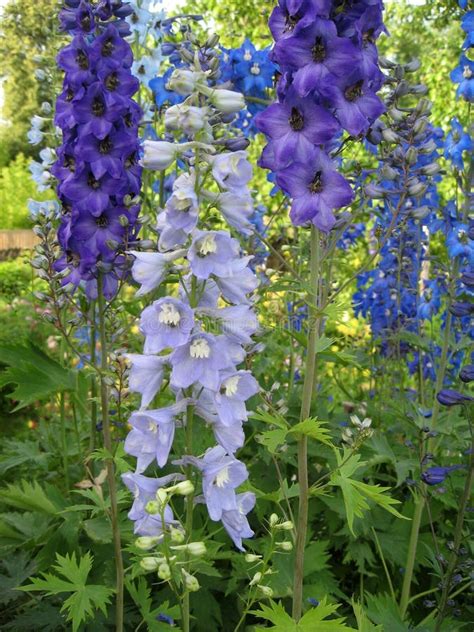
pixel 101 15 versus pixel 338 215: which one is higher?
pixel 101 15

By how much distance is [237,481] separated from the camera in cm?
159

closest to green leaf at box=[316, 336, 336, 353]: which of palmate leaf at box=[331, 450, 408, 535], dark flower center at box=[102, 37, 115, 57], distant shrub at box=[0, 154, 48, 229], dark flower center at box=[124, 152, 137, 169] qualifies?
palmate leaf at box=[331, 450, 408, 535]

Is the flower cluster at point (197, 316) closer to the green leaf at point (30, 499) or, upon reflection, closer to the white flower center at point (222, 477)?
the white flower center at point (222, 477)

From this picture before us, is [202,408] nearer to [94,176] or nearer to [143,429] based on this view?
[143,429]

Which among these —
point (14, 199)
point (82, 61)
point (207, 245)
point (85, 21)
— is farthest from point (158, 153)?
point (14, 199)

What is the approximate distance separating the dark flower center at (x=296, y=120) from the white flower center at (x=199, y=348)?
0.63 metres

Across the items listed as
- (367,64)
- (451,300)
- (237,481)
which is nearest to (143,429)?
(237,481)

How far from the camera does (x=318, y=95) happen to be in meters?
1.72

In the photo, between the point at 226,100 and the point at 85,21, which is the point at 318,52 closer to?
the point at 226,100

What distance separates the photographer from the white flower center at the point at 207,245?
1.43 metres

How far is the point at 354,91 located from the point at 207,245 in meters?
0.63

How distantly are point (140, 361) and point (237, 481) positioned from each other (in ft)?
1.20

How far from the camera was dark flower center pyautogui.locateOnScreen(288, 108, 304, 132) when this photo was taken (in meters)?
1.72

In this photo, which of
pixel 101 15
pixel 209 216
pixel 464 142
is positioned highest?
pixel 101 15
